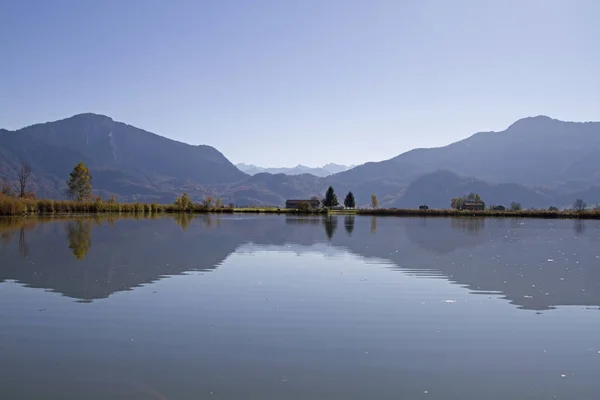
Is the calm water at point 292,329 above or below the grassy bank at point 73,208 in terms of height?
below

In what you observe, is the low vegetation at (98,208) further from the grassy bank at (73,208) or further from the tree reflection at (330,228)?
the tree reflection at (330,228)

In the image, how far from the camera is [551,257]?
106 feet

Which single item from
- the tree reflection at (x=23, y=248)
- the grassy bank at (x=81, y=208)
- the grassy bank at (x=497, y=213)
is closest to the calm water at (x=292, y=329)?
the tree reflection at (x=23, y=248)

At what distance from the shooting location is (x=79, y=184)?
119 m

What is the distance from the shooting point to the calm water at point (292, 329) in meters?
10.1

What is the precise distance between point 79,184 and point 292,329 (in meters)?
115

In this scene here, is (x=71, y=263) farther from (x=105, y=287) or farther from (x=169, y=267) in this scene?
(x=105, y=287)

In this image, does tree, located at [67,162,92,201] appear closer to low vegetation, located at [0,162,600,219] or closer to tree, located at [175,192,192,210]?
low vegetation, located at [0,162,600,219]

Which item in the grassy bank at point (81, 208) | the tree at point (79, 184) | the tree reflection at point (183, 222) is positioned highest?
the tree at point (79, 184)

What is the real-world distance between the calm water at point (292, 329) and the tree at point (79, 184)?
97168 millimetres

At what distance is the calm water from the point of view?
33.1 feet

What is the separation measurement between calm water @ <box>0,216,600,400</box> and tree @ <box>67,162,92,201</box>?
319ft

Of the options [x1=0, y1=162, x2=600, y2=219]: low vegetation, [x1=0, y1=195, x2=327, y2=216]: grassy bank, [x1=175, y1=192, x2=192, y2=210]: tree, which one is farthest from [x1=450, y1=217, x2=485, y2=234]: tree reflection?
[x1=175, y1=192, x2=192, y2=210]: tree

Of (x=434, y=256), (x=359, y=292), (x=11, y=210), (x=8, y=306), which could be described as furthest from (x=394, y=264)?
(x=11, y=210)
